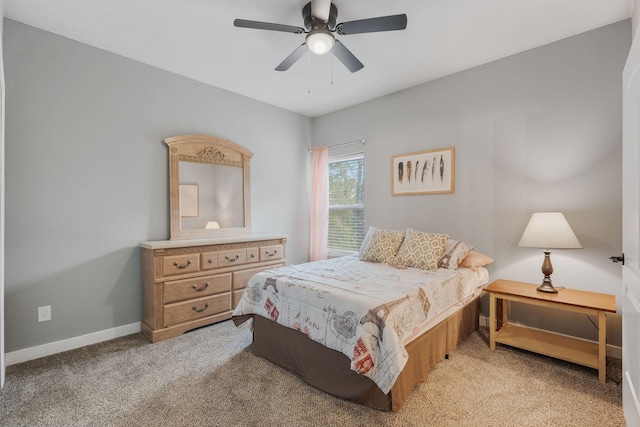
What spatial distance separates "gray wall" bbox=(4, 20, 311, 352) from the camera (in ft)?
7.58

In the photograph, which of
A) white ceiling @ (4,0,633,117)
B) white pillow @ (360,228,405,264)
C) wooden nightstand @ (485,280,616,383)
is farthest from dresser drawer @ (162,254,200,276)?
wooden nightstand @ (485,280,616,383)

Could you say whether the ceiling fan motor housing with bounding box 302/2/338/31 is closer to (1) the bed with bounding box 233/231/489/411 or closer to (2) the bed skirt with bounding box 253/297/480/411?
(1) the bed with bounding box 233/231/489/411

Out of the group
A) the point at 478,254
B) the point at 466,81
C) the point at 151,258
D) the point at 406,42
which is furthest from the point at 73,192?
the point at 466,81

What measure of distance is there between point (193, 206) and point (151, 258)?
0.77 m

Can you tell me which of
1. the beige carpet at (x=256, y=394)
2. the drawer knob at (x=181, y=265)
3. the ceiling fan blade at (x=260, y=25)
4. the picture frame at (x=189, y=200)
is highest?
the ceiling fan blade at (x=260, y=25)

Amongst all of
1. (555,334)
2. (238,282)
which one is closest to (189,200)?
(238,282)

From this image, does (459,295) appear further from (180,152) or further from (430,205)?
(180,152)

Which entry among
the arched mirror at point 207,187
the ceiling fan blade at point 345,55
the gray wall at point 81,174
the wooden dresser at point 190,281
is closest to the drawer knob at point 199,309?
the wooden dresser at point 190,281

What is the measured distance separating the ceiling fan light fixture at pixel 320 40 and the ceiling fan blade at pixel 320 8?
0.28 feet

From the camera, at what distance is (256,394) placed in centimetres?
186

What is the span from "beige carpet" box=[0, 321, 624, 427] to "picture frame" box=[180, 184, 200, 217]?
1385mm

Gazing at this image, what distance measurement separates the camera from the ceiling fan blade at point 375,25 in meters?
1.88

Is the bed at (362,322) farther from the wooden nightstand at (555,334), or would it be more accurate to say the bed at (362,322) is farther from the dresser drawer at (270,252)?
the dresser drawer at (270,252)

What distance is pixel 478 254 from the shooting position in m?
2.86
